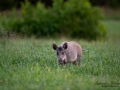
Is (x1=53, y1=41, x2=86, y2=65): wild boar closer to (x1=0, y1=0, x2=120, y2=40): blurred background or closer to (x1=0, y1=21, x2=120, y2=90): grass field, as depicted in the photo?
(x1=0, y1=21, x2=120, y2=90): grass field

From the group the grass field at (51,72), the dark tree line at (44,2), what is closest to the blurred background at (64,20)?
the dark tree line at (44,2)

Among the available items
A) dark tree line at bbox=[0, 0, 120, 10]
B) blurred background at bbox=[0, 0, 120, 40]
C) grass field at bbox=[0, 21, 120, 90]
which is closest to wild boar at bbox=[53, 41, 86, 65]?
grass field at bbox=[0, 21, 120, 90]

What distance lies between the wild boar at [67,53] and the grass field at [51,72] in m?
0.23

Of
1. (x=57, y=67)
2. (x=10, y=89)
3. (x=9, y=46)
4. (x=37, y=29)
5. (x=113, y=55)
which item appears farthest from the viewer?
(x=37, y=29)

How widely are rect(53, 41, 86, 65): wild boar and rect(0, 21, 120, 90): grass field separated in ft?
0.74

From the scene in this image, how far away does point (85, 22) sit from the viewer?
32906 millimetres

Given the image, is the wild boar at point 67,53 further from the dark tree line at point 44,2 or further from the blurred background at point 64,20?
the dark tree line at point 44,2

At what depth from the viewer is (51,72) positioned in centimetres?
964

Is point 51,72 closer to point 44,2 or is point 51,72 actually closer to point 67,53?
Answer: point 67,53

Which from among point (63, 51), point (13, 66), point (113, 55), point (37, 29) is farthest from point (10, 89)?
point (37, 29)

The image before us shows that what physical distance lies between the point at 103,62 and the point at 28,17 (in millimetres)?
22084

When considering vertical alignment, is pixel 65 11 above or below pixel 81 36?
above

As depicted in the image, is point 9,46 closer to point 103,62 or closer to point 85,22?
point 103,62

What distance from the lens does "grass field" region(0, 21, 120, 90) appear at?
8438 mm
